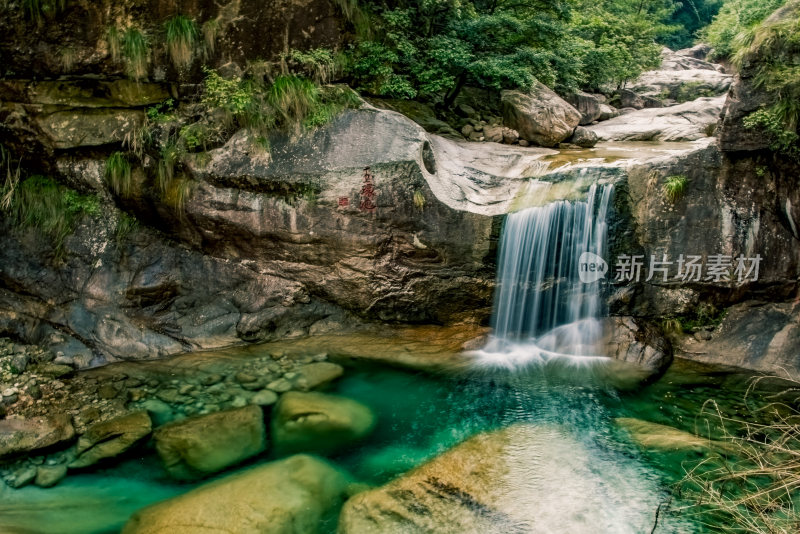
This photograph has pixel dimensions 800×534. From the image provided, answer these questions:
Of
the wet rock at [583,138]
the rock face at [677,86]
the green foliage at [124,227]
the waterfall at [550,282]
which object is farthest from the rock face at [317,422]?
the rock face at [677,86]

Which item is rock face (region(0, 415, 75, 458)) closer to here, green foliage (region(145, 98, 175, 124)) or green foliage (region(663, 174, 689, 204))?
green foliage (region(145, 98, 175, 124))

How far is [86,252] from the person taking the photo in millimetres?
7168

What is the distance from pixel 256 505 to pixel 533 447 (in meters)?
2.64

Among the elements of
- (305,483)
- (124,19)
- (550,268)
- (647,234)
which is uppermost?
(124,19)

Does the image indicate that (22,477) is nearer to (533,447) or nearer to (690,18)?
(533,447)

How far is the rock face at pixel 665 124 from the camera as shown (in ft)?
32.0

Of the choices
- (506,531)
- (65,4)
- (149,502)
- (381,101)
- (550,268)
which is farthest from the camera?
(381,101)

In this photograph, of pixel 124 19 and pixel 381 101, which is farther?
pixel 381 101

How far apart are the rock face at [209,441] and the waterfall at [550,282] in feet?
11.2

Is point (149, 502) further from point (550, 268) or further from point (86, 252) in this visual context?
point (550, 268)

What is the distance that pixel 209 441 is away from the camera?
5215 mm

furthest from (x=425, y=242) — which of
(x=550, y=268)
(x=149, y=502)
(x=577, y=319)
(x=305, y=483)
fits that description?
(x=149, y=502)

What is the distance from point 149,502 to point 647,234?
260 inches

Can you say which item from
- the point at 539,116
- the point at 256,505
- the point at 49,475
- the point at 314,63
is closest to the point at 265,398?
the point at 256,505
